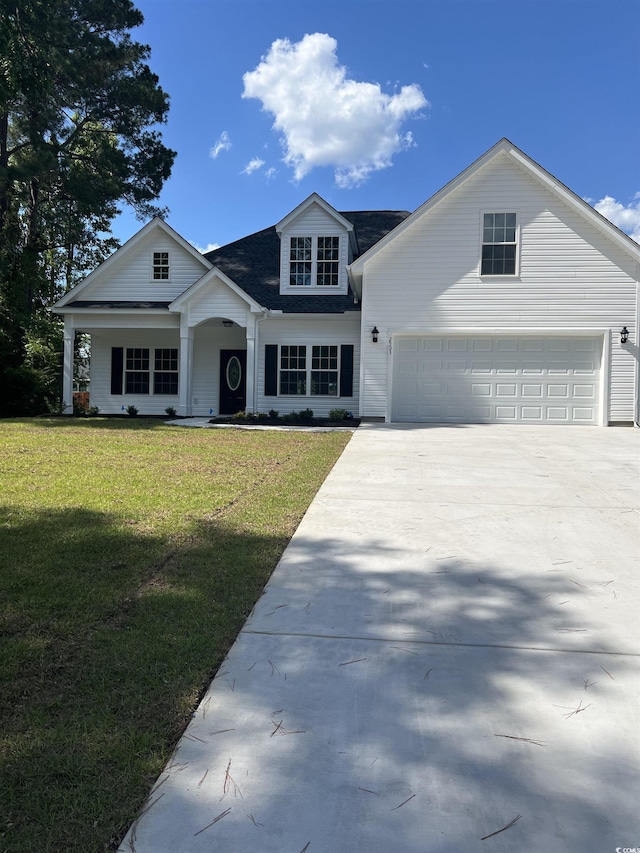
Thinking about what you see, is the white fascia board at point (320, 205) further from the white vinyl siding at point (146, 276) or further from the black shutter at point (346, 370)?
the black shutter at point (346, 370)

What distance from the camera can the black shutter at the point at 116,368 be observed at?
1825cm

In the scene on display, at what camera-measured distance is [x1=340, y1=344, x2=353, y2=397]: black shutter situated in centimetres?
1666

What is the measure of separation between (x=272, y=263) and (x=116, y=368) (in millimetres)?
6181

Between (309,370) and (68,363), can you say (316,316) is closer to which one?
(309,370)

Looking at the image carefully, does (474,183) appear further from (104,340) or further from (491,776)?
(491,776)

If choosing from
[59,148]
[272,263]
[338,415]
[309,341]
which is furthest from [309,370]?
[59,148]

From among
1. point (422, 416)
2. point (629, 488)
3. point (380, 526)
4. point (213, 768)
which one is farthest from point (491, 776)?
point (422, 416)

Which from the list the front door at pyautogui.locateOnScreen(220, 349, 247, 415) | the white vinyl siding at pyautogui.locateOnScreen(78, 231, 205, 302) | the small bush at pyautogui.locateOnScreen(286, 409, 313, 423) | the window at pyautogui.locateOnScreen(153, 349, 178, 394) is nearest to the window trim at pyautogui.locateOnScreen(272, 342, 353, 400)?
the small bush at pyautogui.locateOnScreen(286, 409, 313, 423)

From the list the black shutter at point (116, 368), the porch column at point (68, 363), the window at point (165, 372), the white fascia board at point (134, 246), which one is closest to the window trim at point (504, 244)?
the white fascia board at point (134, 246)

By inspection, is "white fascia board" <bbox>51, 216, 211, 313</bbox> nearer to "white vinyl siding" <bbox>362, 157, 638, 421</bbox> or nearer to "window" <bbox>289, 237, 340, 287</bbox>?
"window" <bbox>289, 237, 340, 287</bbox>

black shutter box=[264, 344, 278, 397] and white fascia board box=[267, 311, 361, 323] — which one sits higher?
white fascia board box=[267, 311, 361, 323]

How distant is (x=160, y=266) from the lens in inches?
690

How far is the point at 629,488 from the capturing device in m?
6.67

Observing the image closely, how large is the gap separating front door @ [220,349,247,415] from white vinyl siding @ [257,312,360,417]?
38.7 inches
